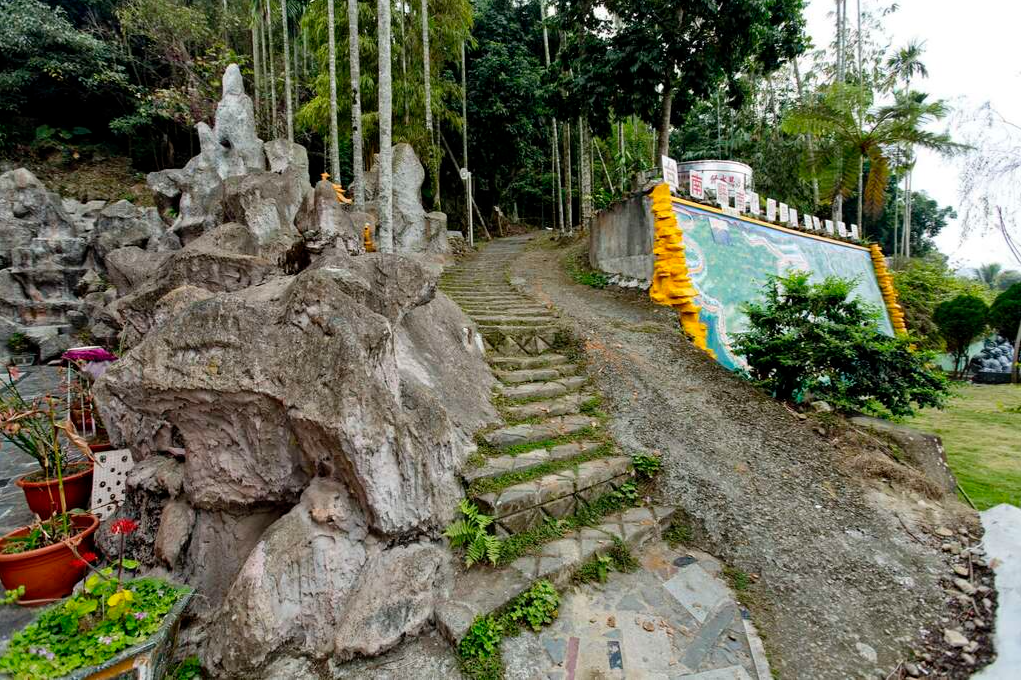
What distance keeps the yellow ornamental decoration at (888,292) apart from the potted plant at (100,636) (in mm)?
16394

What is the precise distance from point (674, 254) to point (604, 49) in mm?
6307

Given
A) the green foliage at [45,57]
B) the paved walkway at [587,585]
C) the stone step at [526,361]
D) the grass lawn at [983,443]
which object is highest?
the green foliage at [45,57]

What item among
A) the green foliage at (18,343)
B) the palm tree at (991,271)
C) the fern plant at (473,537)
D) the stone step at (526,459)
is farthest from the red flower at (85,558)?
the palm tree at (991,271)

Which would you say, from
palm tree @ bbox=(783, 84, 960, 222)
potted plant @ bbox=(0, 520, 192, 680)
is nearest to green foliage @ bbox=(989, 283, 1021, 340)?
palm tree @ bbox=(783, 84, 960, 222)

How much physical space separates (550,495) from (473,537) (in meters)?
0.68

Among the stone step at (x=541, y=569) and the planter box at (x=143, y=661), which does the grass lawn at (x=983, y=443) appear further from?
the planter box at (x=143, y=661)

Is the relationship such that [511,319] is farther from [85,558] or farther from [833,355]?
[85,558]

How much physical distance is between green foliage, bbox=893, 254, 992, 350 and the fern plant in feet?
54.4

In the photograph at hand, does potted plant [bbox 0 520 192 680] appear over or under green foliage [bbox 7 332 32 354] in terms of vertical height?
under

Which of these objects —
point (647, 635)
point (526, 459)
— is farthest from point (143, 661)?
point (647, 635)

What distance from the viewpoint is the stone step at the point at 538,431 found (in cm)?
385

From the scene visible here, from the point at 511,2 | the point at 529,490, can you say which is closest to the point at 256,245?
the point at 529,490

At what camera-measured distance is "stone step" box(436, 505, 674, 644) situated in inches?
103

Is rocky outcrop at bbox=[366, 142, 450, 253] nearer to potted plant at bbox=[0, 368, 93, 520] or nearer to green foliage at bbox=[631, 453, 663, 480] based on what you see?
potted plant at bbox=[0, 368, 93, 520]
